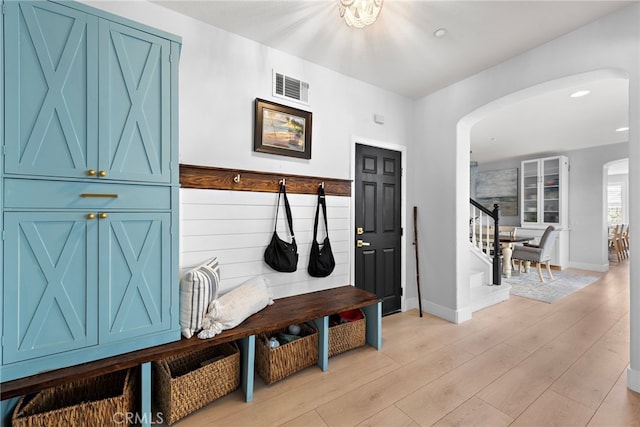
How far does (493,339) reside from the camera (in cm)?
262

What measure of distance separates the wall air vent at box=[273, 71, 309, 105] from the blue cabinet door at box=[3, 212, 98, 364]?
176 centimetres

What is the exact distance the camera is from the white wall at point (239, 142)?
203cm

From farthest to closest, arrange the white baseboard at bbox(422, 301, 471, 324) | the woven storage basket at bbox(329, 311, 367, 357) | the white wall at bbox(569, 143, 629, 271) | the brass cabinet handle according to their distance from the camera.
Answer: the white wall at bbox(569, 143, 629, 271)
the white baseboard at bbox(422, 301, 471, 324)
the woven storage basket at bbox(329, 311, 367, 357)
the brass cabinet handle


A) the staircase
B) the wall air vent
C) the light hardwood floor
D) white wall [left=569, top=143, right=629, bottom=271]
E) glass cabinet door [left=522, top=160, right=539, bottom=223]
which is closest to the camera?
the light hardwood floor

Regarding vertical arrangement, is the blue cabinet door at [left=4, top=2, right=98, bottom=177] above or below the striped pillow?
above

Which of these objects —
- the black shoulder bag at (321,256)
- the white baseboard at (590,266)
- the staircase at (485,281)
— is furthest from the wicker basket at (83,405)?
the white baseboard at (590,266)

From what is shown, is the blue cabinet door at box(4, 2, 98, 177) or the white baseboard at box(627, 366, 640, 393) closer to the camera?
the blue cabinet door at box(4, 2, 98, 177)

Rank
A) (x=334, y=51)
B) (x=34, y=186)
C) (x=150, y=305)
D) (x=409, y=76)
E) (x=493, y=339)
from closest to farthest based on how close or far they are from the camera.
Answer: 1. (x=34, y=186)
2. (x=150, y=305)
3. (x=334, y=51)
4. (x=493, y=339)
5. (x=409, y=76)

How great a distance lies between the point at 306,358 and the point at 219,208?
1.37 meters

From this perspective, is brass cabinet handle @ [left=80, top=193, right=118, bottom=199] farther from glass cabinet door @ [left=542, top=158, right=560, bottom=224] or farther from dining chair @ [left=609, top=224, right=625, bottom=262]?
dining chair @ [left=609, top=224, right=625, bottom=262]

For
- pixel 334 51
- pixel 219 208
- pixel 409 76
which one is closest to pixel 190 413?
pixel 219 208

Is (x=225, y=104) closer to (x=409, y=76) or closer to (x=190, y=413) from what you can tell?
(x=409, y=76)

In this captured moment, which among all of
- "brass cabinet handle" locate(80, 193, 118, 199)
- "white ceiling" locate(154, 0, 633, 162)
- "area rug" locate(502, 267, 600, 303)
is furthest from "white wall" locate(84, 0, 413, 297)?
"area rug" locate(502, 267, 600, 303)

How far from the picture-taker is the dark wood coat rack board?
2.03 meters
